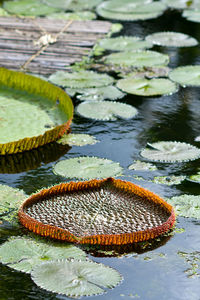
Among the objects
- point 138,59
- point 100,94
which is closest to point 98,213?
point 100,94

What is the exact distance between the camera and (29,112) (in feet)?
10.9

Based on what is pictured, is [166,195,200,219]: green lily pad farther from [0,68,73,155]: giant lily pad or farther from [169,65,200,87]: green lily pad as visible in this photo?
[169,65,200,87]: green lily pad

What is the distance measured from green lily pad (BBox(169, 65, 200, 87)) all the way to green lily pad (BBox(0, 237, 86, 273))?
6.74 ft

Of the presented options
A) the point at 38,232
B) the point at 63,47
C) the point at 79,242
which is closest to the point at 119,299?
the point at 79,242

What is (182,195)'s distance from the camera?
2547 millimetres

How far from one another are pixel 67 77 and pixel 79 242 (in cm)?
198

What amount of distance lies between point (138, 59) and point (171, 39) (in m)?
0.61

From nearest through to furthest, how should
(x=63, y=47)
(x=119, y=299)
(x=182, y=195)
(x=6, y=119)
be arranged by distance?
(x=119, y=299)
(x=182, y=195)
(x=6, y=119)
(x=63, y=47)

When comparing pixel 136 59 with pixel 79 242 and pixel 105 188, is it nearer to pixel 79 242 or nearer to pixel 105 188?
pixel 105 188

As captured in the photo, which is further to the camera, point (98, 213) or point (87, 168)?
point (87, 168)

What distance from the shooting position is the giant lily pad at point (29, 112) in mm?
3014

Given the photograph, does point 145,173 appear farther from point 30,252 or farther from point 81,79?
point 81,79

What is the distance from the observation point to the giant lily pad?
3.01m

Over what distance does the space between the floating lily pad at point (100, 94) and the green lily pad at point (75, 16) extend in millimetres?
1854
